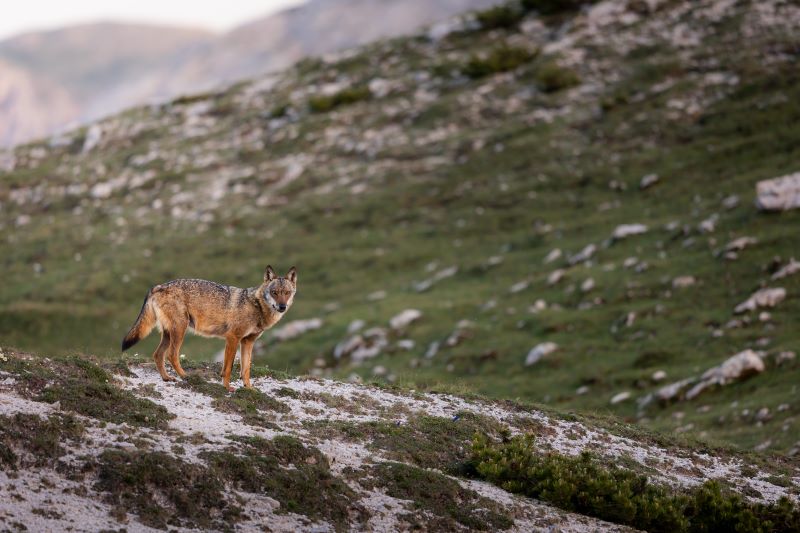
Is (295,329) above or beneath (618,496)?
beneath

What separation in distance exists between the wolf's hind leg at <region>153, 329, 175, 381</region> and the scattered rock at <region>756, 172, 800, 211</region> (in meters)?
43.3

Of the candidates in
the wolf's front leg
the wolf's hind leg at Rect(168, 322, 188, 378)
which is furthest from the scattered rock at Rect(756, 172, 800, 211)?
the wolf's hind leg at Rect(168, 322, 188, 378)

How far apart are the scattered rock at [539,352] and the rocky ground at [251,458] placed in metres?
Answer: 22.1

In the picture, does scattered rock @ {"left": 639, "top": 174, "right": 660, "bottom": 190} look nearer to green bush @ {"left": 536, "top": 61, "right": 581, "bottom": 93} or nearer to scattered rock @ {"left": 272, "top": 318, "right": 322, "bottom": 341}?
green bush @ {"left": 536, "top": 61, "right": 581, "bottom": 93}

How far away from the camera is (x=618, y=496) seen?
17703 mm

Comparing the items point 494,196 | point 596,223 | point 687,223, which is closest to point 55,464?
point 687,223

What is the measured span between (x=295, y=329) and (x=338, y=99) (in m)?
51.0

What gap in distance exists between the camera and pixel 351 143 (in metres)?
91.1

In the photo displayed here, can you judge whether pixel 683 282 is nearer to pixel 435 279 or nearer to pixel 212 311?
pixel 435 279

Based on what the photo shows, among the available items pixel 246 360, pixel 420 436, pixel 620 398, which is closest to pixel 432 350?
pixel 620 398

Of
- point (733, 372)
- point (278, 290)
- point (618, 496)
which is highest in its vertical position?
point (278, 290)

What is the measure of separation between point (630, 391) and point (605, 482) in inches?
886

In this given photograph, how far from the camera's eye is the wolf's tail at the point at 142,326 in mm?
18000

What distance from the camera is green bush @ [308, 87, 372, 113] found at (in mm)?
100938
